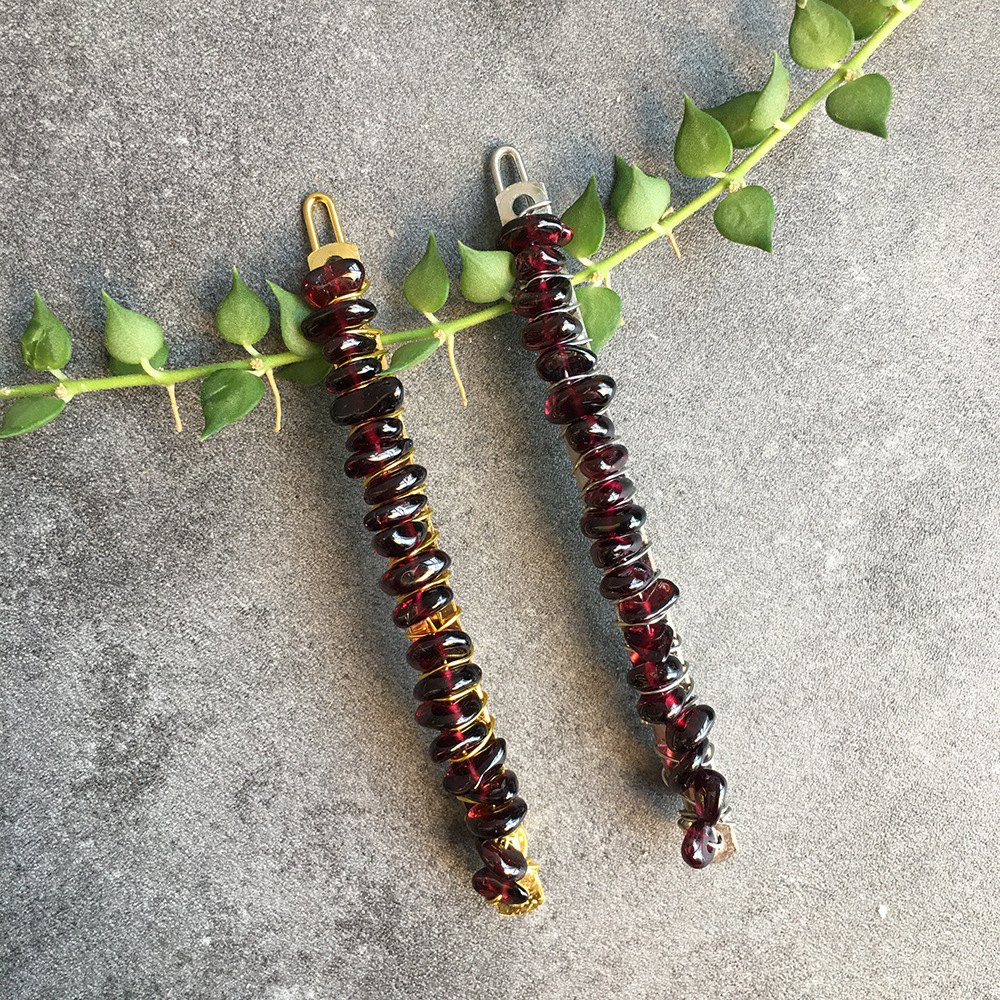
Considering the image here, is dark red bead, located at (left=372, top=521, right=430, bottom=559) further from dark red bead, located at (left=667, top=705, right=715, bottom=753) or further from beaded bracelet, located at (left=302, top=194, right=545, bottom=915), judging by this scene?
dark red bead, located at (left=667, top=705, right=715, bottom=753)

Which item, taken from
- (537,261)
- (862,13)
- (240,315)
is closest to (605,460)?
(537,261)

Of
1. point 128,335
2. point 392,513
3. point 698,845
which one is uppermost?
point 128,335

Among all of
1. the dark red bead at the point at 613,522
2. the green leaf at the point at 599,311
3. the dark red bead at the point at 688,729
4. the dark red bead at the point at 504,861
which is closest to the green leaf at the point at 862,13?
the green leaf at the point at 599,311

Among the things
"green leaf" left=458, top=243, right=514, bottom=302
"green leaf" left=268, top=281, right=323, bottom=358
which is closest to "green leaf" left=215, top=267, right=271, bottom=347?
"green leaf" left=268, top=281, right=323, bottom=358

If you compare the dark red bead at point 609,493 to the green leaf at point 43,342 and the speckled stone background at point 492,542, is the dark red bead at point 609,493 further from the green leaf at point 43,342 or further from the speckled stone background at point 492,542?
the green leaf at point 43,342

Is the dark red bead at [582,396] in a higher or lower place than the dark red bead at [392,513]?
higher

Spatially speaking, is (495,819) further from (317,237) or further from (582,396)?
(317,237)
